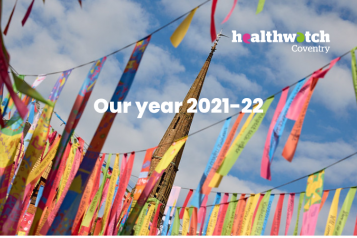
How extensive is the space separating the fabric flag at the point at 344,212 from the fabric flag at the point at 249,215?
2.00 m

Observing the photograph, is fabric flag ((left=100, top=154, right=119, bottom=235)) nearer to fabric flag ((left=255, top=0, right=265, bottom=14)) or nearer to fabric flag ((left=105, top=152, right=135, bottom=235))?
fabric flag ((left=105, top=152, right=135, bottom=235))

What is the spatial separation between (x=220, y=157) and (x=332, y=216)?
333 centimetres

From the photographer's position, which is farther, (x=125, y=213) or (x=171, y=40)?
(x=125, y=213)

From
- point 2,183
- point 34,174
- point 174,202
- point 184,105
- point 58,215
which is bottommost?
point 58,215

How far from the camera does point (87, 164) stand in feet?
14.3

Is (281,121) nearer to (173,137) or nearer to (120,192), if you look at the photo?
(120,192)

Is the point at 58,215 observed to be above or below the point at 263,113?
below

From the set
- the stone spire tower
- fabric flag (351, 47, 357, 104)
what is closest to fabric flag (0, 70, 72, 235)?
fabric flag (351, 47, 357, 104)

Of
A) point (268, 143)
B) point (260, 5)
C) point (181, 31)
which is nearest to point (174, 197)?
point (268, 143)

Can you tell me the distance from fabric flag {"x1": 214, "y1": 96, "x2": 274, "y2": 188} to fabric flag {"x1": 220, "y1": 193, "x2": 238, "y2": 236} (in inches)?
151

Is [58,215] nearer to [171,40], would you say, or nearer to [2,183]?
[2,183]

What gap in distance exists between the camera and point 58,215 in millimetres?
4180

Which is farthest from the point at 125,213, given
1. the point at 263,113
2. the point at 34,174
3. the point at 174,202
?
the point at 263,113

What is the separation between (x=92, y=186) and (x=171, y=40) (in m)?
5.59
